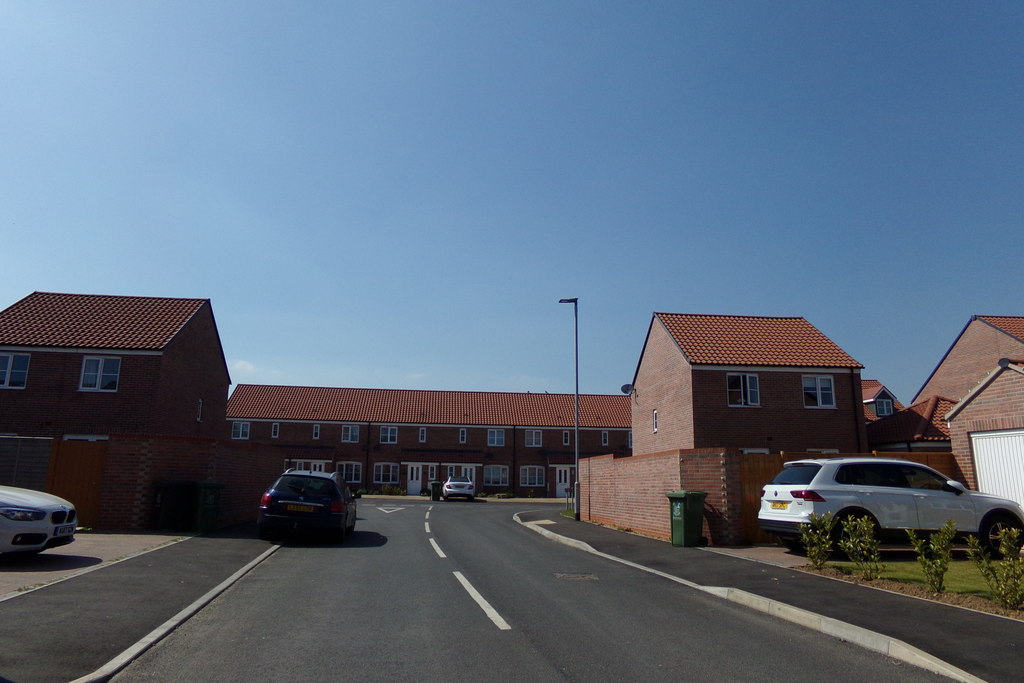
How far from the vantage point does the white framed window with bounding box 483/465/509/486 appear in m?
52.5

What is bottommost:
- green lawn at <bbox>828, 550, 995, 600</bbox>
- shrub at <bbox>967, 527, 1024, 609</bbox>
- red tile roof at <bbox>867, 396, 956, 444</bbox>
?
green lawn at <bbox>828, 550, 995, 600</bbox>

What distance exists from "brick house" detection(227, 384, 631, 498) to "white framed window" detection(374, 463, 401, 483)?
0.24ft

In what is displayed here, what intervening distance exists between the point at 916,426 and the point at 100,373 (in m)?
32.8

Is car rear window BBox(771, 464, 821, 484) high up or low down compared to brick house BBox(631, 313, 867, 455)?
down

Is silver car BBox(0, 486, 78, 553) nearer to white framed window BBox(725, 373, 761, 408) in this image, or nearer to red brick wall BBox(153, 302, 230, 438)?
red brick wall BBox(153, 302, 230, 438)

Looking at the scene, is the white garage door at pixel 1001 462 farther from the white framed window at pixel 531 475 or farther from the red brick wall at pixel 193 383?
the white framed window at pixel 531 475

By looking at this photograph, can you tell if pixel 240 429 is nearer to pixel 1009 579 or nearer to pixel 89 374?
pixel 89 374

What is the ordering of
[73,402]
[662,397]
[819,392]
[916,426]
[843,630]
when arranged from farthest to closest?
[662,397], [819,392], [916,426], [73,402], [843,630]

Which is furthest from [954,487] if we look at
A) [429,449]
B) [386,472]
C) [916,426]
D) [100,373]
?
[386,472]

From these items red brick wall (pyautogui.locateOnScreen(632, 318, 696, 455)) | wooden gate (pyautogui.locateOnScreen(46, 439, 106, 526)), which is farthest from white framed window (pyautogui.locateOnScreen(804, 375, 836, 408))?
wooden gate (pyautogui.locateOnScreen(46, 439, 106, 526))

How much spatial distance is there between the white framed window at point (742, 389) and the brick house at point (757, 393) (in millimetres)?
41

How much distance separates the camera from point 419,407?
55062 millimetres

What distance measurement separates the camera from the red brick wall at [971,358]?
104 ft

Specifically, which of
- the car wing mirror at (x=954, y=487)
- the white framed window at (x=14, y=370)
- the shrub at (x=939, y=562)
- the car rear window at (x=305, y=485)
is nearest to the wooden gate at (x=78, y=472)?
the car rear window at (x=305, y=485)
